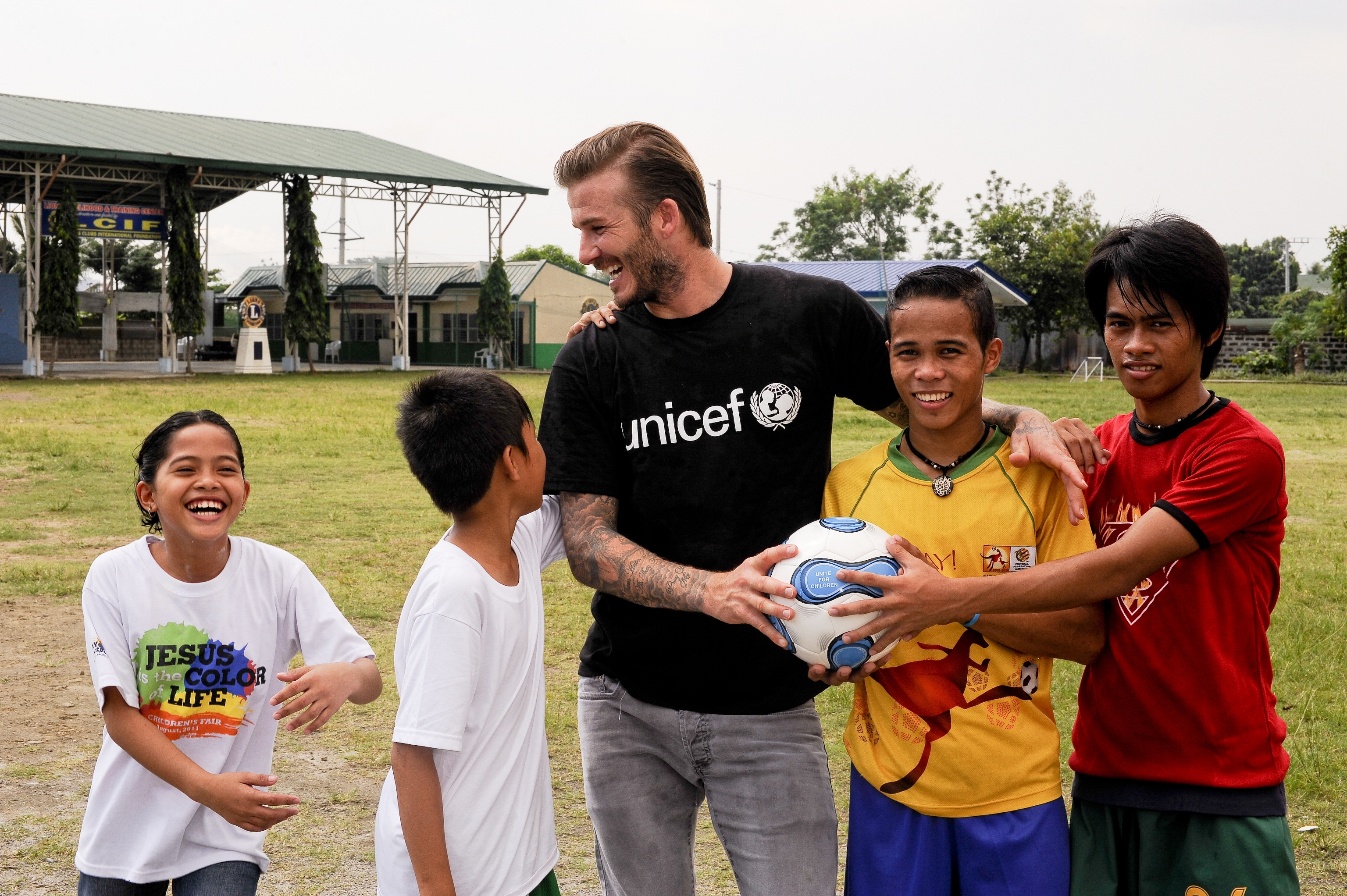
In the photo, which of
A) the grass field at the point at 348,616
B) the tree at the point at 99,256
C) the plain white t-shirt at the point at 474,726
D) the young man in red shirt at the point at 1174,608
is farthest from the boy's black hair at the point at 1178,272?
the tree at the point at 99,256

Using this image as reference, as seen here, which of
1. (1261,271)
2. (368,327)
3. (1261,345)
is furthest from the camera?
(1261,271)

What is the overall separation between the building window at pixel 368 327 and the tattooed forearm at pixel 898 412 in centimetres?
5053

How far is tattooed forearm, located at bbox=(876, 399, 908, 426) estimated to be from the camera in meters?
3.14

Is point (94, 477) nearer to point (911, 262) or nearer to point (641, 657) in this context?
point (641, 657)

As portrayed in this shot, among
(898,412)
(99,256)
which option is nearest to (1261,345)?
(898,412)

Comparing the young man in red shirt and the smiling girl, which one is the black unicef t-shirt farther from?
the smiling girl

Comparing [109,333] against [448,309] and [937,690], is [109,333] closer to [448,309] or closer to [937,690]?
[448,309]

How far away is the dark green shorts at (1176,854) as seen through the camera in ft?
8.31

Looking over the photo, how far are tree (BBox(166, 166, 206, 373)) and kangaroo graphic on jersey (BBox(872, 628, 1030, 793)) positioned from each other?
38028 mm

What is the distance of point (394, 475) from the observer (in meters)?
14.9

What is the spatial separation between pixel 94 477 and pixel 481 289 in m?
33.6

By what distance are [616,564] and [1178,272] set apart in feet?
5.06

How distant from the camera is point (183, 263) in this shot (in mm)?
37250

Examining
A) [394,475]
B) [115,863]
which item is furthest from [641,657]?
[394,475]
